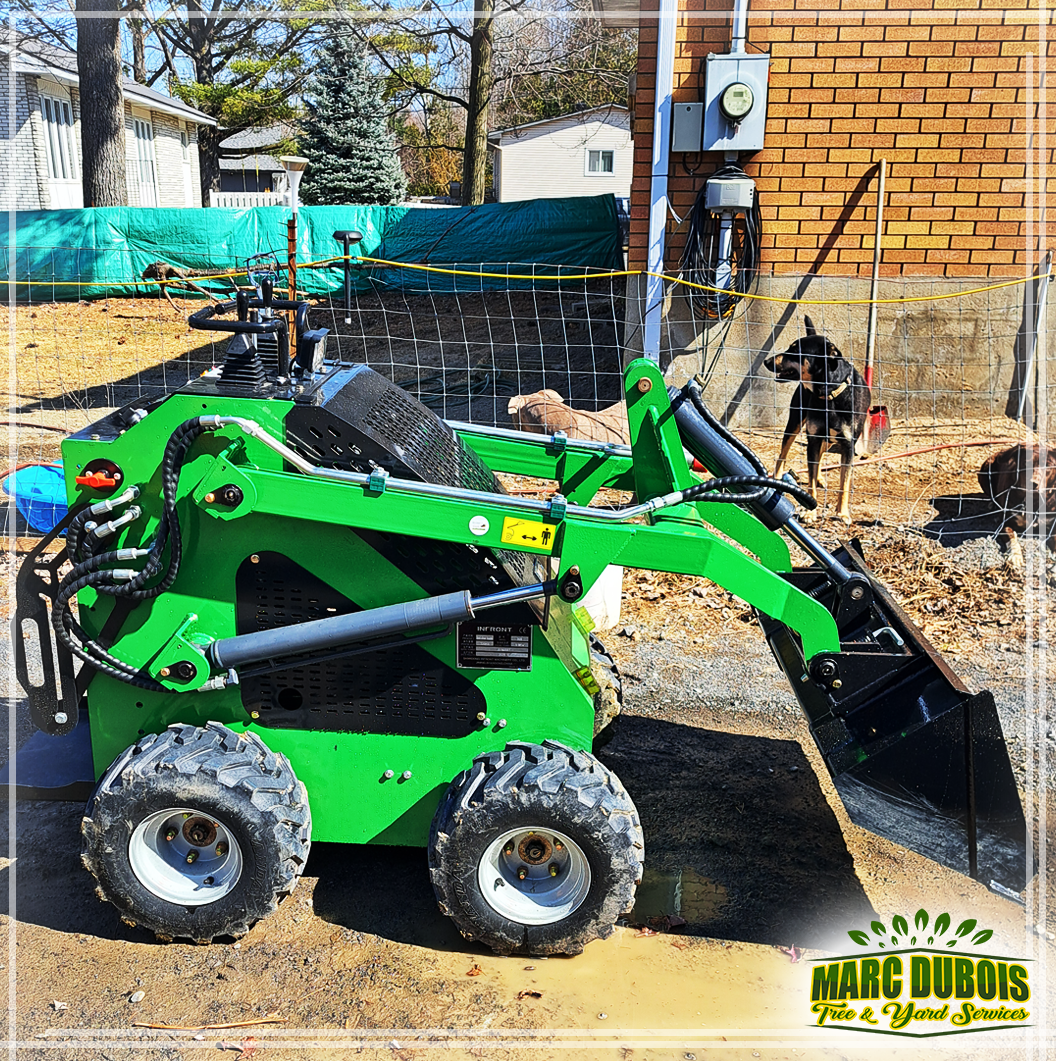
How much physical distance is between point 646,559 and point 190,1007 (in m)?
2.08

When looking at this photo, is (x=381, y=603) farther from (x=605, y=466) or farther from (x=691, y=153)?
(x=691, y=153)

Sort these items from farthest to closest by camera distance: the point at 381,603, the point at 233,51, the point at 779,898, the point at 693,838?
1. the point at 233,51
2. the point at 693,838
3. the point at 779,898
4. the point at 381,603

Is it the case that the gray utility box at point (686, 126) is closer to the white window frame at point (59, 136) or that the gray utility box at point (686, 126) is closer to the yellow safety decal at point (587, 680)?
the yellow safety decal at point (587, 680)

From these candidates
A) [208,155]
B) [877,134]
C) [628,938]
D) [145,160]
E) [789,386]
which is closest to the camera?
[628,938]

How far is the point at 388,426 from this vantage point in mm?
3711

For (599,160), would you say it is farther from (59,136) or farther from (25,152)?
(25,152)

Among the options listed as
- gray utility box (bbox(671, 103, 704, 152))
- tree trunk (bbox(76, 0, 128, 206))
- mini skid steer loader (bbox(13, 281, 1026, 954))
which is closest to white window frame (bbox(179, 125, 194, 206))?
tree trunk (bbox(76, 0, 128, 206))

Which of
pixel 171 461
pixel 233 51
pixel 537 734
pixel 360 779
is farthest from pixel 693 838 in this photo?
pixel 233 51

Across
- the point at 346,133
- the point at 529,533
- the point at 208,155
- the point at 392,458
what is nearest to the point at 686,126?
the point at 392,458

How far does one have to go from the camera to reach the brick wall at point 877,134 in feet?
30.2

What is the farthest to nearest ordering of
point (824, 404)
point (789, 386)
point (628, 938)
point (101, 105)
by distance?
point (101, 105) → point (789, 386) → point (824, 404) → point (628, 938)

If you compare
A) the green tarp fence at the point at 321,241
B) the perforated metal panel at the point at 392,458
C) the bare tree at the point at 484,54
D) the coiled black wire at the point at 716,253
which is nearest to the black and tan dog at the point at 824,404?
the coiled black wire at the point at 716,253

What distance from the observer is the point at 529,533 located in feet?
10.9

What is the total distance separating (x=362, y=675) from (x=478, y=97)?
21.3 metres
